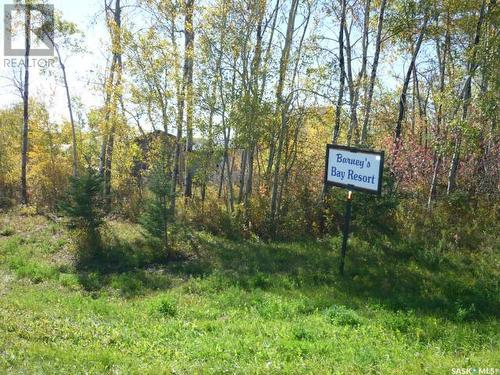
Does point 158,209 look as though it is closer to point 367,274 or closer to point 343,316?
point 367,274

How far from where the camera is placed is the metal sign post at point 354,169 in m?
7.89

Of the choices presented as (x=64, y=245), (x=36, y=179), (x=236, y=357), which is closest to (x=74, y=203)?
(x=64, y=245)

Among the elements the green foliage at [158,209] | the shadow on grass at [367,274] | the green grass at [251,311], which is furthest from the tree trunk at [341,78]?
the green foliage at [158,209]

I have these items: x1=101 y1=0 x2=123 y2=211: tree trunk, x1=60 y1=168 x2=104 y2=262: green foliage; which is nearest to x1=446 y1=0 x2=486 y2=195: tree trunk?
x1=60 y1=168 x2=104 y2=262: green foliage

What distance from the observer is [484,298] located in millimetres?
7062

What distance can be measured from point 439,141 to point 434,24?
4.25m

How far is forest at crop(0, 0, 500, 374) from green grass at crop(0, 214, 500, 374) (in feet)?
0.13

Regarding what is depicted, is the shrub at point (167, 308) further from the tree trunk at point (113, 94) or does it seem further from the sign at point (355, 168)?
the tree trunk at point (113, 94)

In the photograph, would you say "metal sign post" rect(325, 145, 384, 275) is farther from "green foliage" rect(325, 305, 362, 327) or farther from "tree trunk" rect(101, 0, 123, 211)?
"tree trunk" rect(101, 0, 123, 211)

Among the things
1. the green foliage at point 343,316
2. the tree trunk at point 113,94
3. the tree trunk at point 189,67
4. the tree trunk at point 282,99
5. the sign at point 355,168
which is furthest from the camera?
the tree trunk at point 113,94

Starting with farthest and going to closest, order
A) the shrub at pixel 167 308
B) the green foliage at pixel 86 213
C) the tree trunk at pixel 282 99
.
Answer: the tree trunk at pixel 282 99 < the green foliage at pixel 86 213 < the shrub at pixel 167 308

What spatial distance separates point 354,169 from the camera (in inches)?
326

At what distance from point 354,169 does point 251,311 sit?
3.37m

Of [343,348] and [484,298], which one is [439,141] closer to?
[484,298]
